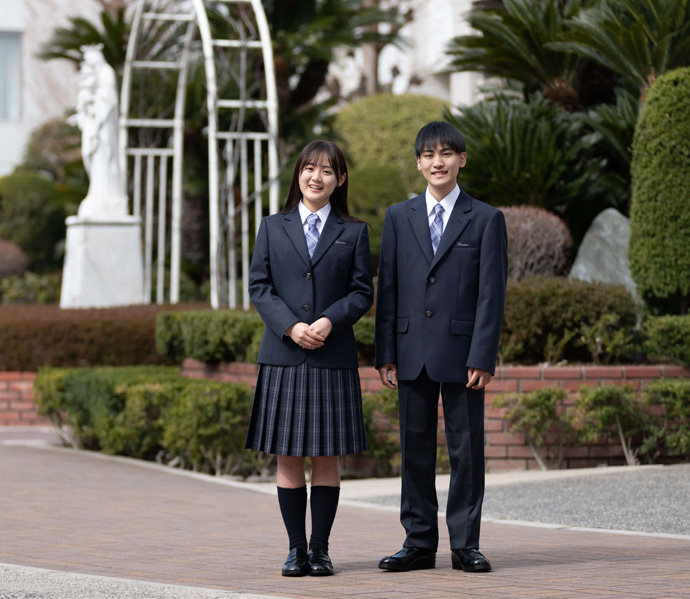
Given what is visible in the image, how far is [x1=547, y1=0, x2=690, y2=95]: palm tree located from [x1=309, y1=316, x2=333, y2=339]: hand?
6739 mm

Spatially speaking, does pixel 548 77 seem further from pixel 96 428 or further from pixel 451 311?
pixel 451 311

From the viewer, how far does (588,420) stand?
25.8 ft

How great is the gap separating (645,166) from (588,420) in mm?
2450

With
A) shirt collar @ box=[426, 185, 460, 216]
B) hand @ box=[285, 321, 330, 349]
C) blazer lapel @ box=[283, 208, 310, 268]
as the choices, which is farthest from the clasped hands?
shirt collar @ box=[426, 185, 460, 216]

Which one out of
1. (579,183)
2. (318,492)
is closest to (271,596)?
(318,492)

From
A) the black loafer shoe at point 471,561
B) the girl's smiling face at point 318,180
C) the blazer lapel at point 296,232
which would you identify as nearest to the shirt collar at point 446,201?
the girl's smiling face at point 318,180

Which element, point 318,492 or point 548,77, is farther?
point 548,77

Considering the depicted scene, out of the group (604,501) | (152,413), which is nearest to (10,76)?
(152,413)

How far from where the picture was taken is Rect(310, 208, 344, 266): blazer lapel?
464 centimetres

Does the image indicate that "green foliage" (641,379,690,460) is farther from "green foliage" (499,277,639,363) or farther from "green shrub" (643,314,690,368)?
"green foliage" (499,277,639,363)

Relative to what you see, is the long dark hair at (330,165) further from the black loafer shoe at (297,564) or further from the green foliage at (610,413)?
the green foliage at (610,413)

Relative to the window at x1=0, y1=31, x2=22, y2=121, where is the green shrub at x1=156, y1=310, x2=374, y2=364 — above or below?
below

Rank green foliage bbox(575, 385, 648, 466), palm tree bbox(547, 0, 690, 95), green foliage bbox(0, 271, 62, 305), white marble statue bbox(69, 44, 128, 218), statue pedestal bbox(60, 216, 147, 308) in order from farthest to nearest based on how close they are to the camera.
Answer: green foliage bbox(0, 271, 62, 305)
white marble statue bbox(69, 44, 128, 218)
statue pedestal bbox(60, 216, 147, 308)
palm tree bbox(547, 0, 690, 95)
green foliage bbox(575, 385, 648, 466)

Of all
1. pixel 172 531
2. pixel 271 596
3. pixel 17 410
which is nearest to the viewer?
pixel 271 596
